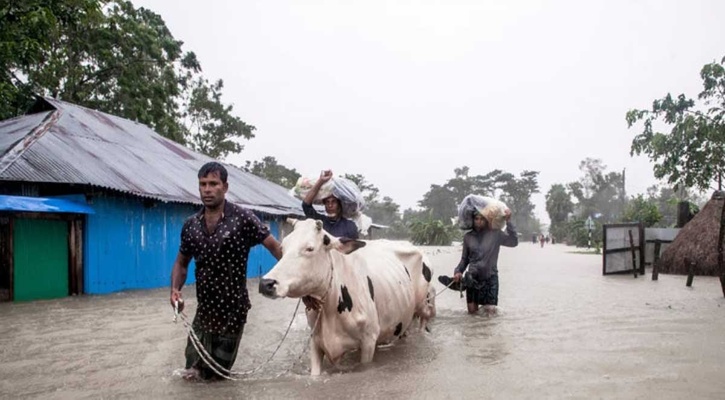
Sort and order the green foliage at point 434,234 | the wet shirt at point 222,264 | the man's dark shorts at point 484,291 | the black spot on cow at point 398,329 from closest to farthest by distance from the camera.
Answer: the wet shirt at point 222,264 → the black spot on cow at point 398,329 → the man's dark shorts at point 484,291 → the green foliage at point 434,234

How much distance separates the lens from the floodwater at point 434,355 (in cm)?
Result: 374

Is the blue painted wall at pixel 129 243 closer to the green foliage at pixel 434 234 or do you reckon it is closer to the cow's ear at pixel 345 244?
the cow's ear at pixel 345 244

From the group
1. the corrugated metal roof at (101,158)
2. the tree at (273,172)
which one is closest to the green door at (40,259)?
the corrugated metal roof at (101,158)

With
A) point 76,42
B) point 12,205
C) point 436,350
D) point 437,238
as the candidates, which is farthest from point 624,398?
point 437,238

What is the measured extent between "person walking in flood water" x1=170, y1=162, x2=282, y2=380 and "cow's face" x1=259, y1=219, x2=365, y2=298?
260 millimetres

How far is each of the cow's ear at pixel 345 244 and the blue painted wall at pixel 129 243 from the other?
8766mm

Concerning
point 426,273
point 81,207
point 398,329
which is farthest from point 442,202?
point 398,329

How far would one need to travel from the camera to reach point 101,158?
1211cm

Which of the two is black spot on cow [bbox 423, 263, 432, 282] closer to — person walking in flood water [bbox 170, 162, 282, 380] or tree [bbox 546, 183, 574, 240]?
person walking in flood water [bbox 170, 162, 282, 380]

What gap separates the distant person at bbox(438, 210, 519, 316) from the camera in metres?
6.98

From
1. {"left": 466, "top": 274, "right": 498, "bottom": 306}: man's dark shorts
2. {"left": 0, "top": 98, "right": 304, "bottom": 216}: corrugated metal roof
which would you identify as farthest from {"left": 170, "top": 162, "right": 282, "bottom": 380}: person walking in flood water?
{"left": 0, "top": 98, "right": 304, "bottom": 216}: corrugated metal roof

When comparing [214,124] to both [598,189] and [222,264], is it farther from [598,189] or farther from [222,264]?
[598,189]

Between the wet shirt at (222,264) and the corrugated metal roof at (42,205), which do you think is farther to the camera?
the corrugated metal roof at (42,205)

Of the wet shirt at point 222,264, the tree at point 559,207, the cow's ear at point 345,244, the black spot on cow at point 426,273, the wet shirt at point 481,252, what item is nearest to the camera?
the wet shirt at point 222,264
